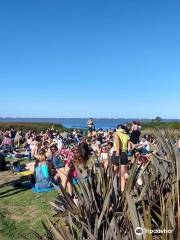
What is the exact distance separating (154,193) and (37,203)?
21.0ft

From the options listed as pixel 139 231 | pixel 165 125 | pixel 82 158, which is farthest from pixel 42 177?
pixel 139 231

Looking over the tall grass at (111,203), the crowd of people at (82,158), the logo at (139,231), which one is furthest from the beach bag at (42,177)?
the logo at (139,231)

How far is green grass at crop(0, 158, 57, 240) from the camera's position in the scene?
25.0ft

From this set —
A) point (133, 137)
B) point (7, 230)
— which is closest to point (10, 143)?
point (133, 137)

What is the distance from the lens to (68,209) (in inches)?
147

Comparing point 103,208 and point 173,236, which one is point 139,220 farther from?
point 103,208

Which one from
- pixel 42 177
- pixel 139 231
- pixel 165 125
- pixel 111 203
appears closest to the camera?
pixel 139 231

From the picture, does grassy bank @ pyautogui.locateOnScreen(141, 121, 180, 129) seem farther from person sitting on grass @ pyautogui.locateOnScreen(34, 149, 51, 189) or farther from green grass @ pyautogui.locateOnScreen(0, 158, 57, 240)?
person sitting on grass @ pyautogui.locateOnScreen(34, 149, 51, 189)

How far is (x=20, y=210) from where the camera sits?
9344 mm

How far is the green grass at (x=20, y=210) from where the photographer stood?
25.0ft

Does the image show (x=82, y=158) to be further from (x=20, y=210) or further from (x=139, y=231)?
(x=139, y=231)

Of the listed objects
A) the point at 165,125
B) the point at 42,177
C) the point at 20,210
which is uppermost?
the point at 165,125

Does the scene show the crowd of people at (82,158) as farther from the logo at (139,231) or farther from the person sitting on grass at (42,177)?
the logo at (139,231)

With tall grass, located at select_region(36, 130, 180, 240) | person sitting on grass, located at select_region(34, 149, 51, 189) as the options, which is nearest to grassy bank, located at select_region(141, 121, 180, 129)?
tall grass, located at select_region(36, 130, 180, 240)
